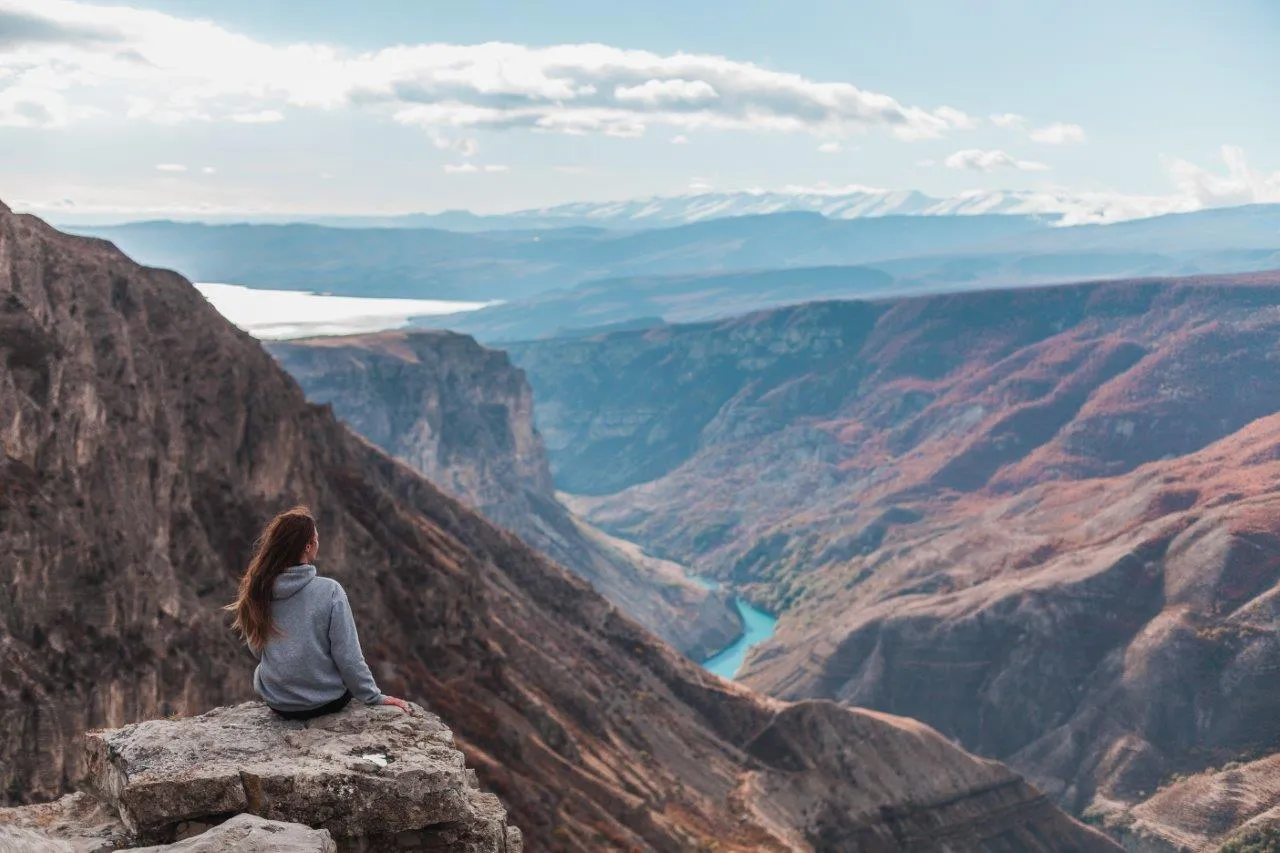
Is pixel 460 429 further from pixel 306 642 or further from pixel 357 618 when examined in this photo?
pixel 306 642

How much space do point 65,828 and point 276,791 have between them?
2415 millimetres

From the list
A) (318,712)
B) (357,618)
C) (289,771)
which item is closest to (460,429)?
(357,618)

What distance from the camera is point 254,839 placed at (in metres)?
10.2

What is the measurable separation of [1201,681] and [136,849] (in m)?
130

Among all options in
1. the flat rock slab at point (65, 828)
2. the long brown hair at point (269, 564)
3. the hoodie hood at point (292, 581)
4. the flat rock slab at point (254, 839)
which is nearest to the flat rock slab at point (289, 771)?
the flat rock slab at point (65, 828)

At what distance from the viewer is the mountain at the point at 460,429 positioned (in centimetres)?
17338

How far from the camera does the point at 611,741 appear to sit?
7112 centimetres

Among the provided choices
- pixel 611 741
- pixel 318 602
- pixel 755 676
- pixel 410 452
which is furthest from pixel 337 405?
pixel 318 602

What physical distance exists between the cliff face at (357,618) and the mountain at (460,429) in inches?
3107

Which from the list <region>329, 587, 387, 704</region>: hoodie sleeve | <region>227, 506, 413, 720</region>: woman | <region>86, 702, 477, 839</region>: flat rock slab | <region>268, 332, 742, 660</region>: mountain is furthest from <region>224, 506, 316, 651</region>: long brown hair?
<region>268, 332, 742, 660</region>: mountain

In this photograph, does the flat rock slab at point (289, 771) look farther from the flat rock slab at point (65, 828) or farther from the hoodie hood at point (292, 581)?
the hoodie hood at point (292, 581)

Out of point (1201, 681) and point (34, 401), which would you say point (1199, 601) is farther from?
point (34, 401)

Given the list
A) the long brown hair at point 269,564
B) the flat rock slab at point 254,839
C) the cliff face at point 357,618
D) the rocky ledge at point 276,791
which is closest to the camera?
the flat rock slab at point 254,839

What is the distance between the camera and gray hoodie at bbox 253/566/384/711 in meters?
12.1
